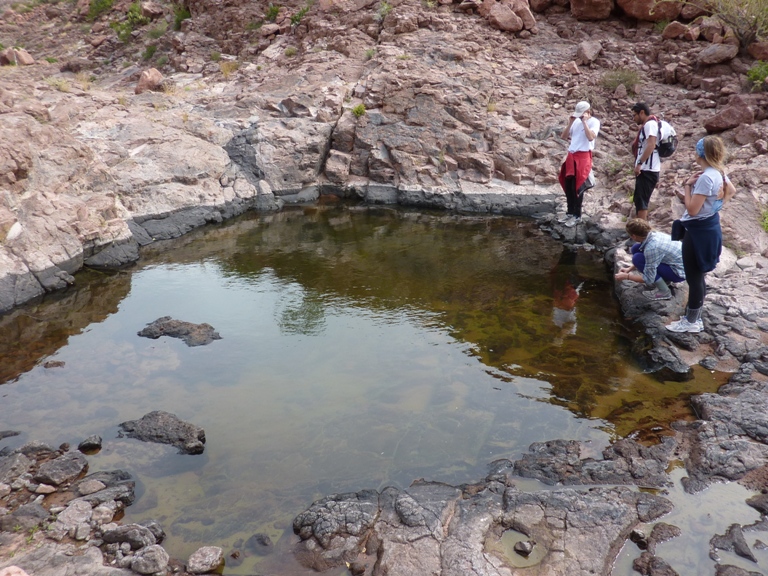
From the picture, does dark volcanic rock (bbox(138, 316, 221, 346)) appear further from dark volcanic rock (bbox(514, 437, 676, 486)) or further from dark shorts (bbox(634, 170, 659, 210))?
dark shorts (bbox(634, 170, 659, 210))

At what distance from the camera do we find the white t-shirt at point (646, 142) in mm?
8422

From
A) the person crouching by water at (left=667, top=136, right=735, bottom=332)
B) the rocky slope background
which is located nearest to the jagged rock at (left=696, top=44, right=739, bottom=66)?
the rocky slope background

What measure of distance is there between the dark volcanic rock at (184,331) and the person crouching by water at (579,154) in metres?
6.53

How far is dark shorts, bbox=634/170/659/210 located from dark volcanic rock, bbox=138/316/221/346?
671cm

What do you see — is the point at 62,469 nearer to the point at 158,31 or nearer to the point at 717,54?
the point at 717,54

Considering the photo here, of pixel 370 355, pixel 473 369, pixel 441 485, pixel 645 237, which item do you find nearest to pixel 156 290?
pixel 370 355

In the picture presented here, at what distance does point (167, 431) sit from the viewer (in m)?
5.58

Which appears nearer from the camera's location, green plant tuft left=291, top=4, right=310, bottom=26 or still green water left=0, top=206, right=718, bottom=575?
still green water left=0, top=206, right=718, bottom=575

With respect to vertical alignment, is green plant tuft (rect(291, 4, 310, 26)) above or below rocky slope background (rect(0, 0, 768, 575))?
above

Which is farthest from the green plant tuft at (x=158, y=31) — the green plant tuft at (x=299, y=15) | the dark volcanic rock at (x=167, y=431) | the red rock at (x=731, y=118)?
the dark volcanic rock at (x=167, y=431)

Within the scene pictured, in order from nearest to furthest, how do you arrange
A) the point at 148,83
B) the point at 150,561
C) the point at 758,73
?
the point at 150,561, the point at 758,73, the point at 148,83

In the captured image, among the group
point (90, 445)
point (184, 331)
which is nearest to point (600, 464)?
point (90, 445)

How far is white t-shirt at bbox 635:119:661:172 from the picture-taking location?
27.6 feet

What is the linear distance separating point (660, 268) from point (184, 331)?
605 centimetres
